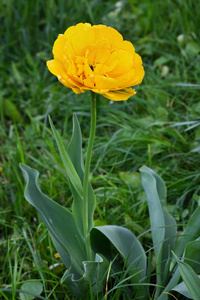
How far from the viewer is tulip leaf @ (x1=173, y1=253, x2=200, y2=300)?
1.00 metres

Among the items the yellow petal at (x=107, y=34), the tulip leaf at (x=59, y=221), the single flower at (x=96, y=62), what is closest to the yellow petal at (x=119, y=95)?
the single flower at (x=96, y=62)

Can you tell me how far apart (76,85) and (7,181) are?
114 cm

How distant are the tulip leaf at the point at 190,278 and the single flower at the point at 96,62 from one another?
461mm

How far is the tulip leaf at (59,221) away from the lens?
1.16 meters

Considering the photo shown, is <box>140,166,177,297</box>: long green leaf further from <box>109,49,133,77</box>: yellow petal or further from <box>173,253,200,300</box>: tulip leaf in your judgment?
<box>109,49,133,77</box>: yellow petal

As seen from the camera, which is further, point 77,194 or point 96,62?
point 77,194

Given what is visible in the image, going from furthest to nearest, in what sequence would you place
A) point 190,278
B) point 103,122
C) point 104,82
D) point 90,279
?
point 103,122
point 90,279
point 190,278
point 104,82

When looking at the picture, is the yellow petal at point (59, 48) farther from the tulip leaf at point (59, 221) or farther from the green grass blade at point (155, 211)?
the green grass blade at point (155, 211)

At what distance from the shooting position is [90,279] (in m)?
1.16

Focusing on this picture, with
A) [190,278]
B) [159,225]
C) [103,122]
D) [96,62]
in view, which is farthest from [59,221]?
[103,122]

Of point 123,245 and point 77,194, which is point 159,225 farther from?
point 77,194

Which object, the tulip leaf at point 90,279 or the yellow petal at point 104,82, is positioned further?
the tulip leaf at point 90,279

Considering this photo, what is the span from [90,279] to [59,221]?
20cm

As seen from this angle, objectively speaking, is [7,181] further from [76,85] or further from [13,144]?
[76,85]
